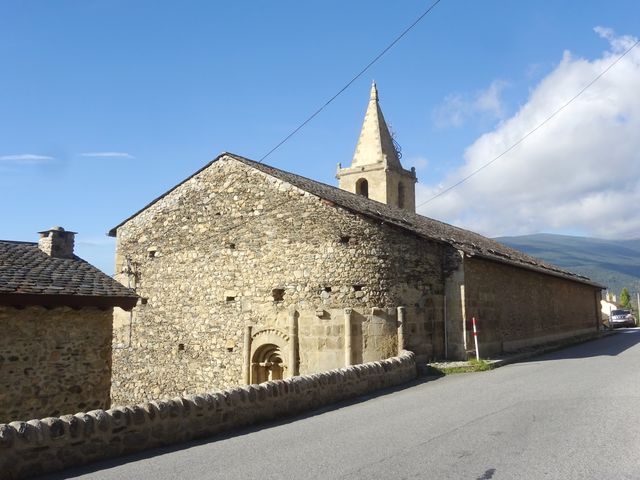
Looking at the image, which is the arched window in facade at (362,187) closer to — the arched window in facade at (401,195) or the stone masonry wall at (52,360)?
the arched window in facade at (401,195)

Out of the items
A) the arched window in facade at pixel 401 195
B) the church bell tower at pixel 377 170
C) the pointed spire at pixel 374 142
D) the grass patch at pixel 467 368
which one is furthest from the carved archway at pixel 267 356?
the arched window in facade at pixel 401 195

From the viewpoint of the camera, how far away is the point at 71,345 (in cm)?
990

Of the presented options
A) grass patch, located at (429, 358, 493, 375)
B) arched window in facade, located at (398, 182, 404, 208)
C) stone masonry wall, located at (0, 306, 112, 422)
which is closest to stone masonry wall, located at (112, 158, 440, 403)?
grass patch, located at (429, 358, 493, 375)

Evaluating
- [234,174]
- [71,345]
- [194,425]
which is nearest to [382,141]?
[234,174]

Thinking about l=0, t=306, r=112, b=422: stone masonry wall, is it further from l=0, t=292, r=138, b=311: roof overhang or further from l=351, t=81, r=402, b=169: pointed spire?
l=351, t=81, r=402, b=169: pointed spire

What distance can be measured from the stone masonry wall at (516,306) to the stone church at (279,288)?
0.30ft

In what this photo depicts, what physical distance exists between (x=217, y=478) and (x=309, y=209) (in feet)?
35.0

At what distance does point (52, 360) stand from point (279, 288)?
7025 millimetres

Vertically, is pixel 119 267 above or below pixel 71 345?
above

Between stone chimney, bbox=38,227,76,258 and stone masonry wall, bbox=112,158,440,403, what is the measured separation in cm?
517

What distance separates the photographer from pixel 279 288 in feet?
51.2

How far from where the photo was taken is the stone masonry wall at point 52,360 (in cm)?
903

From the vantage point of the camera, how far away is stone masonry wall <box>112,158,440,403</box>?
1466 cm

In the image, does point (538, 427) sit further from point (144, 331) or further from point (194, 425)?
point (144, 331)
